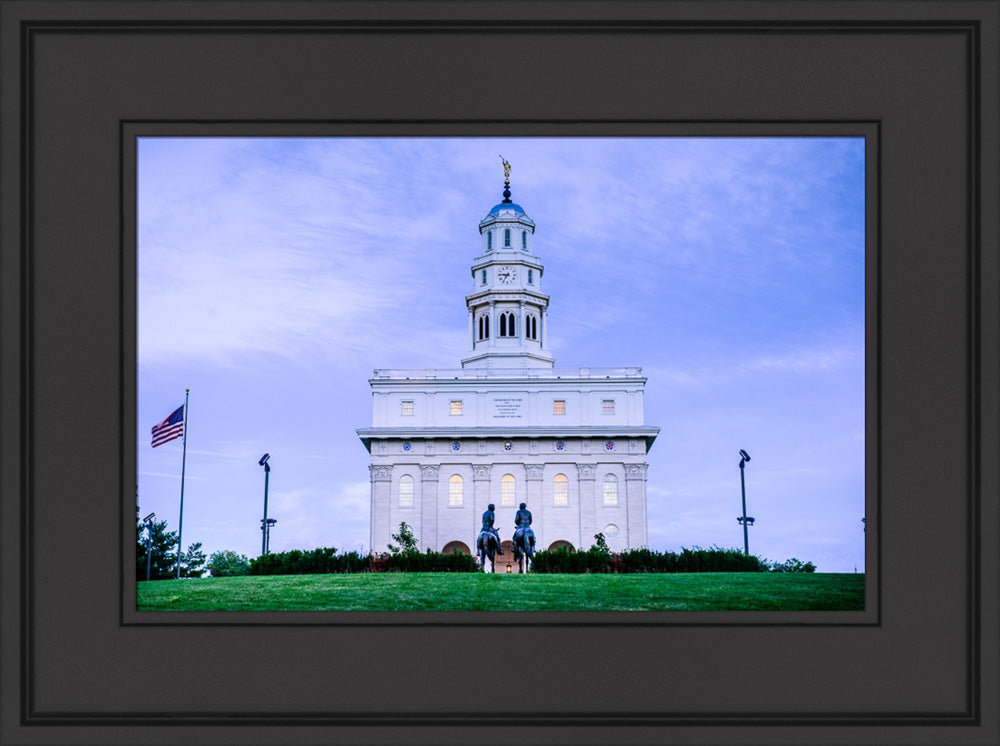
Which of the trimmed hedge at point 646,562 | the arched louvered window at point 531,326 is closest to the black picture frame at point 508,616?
the trimmed hedge at point 646,562

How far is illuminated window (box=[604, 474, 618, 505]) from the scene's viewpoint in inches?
1668

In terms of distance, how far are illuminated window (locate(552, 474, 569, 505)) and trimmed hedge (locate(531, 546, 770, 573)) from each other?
24.5 metres

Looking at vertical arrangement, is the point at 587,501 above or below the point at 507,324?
below

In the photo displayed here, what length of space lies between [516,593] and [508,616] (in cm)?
606

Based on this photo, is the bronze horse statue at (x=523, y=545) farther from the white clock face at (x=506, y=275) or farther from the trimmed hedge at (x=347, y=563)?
the white clock face at (x=506, y=275)

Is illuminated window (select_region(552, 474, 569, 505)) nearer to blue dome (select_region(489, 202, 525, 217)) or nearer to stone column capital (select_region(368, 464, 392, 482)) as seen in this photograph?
stone column capital (select_region(368, 464, 392, 482))

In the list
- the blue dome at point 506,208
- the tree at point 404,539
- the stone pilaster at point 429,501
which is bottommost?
the tree at point 404,539

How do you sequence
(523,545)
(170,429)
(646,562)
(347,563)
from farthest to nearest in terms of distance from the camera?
(523,545) < (170,429) < (646,562) < (347,563)

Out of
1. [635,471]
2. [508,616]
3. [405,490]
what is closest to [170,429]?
[508,616]

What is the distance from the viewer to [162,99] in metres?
4.04

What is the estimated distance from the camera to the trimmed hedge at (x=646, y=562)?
17453 millimetres

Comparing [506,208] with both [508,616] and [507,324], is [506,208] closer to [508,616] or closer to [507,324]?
[507,324]

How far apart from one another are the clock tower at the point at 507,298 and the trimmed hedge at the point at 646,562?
28288 mm

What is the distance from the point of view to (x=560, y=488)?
42844mm
